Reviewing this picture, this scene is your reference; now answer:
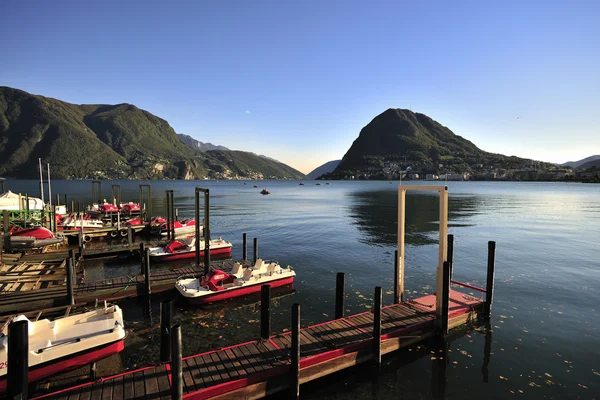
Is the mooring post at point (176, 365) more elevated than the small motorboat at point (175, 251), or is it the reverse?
the mooring post at point (176, 365)

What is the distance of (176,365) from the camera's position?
8.42 meters

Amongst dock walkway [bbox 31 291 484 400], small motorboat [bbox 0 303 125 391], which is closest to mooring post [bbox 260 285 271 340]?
dock walkway [bbox 31 291 484 400]

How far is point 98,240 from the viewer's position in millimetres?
38281

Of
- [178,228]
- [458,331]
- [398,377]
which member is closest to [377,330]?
[398,377]

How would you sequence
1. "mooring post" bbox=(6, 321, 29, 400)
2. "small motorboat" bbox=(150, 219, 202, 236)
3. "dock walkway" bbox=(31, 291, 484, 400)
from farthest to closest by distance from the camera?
"small motorboat" bbox=(150, 219, 202, 236), "dock walkway" bbox=(31, 291, 484, 400), "mooring post" bbox=(6, 321, 29, 400)

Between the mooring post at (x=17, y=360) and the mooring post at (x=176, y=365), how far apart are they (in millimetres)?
3511

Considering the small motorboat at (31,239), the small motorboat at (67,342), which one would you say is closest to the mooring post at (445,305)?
the small motorboat at (67,342)

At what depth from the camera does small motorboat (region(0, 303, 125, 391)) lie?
432 inches

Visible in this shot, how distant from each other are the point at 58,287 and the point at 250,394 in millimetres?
14798

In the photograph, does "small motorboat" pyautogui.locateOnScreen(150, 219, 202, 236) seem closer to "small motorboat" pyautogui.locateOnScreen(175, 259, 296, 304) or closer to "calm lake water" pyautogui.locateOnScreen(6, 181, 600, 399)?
"calm lake water" pyautogui.locateOnScreen(6, 181, 600, 399)

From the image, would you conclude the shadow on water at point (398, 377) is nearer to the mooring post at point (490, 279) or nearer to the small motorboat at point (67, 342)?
the mooring post at point (490, 279)

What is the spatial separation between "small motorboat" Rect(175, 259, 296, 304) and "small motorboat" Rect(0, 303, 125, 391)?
5.39 meters

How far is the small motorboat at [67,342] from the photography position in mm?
10969

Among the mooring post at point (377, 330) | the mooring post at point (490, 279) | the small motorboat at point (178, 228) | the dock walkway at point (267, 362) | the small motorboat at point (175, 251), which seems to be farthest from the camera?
the small motorboat at point (178, 228)
